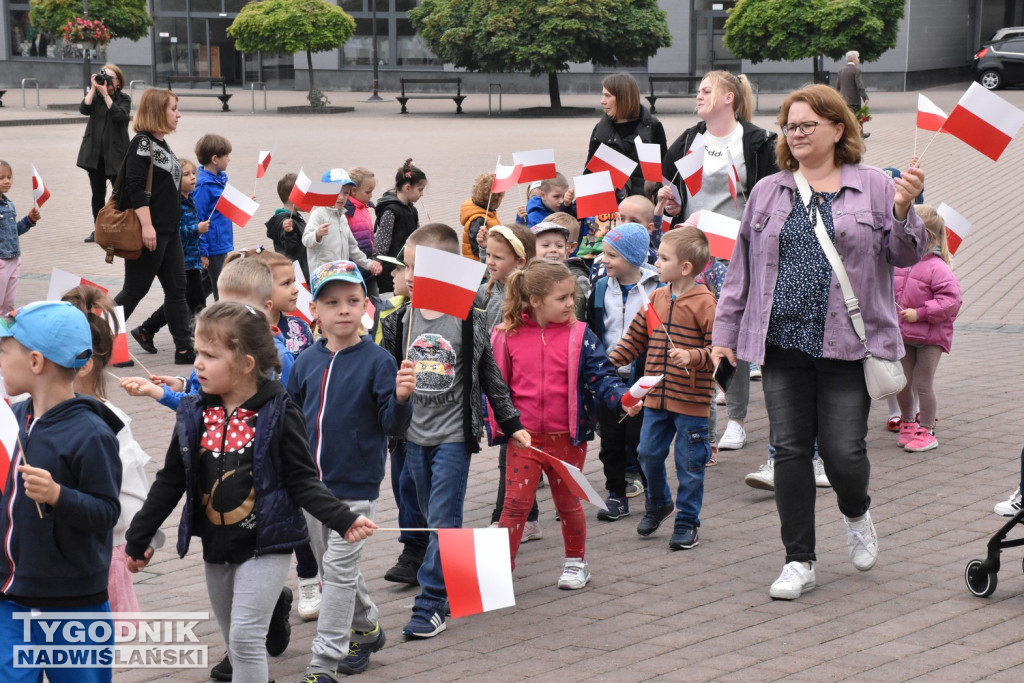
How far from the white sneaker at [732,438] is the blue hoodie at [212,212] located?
4.64 meters

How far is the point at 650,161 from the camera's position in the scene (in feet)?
27.1

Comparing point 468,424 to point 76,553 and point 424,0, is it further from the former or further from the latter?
point 424,0

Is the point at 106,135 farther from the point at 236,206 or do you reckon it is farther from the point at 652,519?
the point at 652,519

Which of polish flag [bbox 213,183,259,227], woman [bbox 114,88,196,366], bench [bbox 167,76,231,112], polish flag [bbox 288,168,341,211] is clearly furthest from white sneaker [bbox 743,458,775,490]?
bench [bbox 167,76,231,112]

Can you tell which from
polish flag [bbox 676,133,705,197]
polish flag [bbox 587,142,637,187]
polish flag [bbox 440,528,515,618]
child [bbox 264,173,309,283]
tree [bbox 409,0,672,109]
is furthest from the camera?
tree [bbox 409,0,672,109]

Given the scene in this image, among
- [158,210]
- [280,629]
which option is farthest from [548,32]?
[280,629]

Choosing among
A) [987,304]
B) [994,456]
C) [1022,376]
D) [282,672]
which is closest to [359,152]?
[987,304]

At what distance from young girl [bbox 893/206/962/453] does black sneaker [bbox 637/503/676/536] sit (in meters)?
1.99

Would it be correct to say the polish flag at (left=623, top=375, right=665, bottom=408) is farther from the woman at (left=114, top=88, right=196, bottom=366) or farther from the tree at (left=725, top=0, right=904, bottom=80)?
the tree at (left=725, top=0, right=904, bottom=80)

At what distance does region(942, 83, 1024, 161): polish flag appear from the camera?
546 cm

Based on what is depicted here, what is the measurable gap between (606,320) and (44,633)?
3427 mm

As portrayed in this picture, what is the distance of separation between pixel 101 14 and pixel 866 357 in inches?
1638

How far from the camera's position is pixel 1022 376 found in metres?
8.83

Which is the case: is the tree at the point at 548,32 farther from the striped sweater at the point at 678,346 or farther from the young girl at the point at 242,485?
the young girl at the point at 242,485
